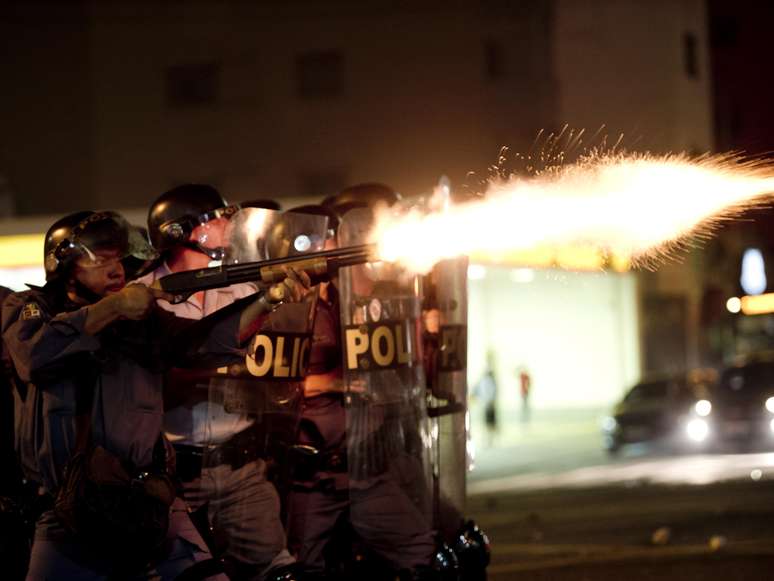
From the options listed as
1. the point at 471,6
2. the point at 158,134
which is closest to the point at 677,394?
the point at 471,6

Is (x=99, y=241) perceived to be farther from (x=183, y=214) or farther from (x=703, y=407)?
(x=703, y=407)

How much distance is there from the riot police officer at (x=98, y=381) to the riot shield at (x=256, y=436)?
0.64 m

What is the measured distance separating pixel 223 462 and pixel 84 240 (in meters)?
1.36

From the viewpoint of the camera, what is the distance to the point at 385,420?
588 cm

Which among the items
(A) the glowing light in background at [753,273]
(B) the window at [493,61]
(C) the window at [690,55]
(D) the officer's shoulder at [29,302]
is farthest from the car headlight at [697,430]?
(C) the window at [690,55]

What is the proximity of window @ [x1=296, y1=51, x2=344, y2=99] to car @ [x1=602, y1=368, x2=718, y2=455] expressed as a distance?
1683cm

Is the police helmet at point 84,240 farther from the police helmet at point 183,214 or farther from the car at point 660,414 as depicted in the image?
the car at point 660,414

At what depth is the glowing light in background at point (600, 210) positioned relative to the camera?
5.49 meters

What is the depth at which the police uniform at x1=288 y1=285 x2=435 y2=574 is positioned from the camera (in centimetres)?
580

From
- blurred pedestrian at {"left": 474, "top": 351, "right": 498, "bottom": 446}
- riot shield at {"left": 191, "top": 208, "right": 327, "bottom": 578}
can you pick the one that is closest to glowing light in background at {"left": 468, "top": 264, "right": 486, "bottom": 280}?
blurred pedestrian at {"left": 474, "top": 351, "right": 498, "bottom": 446}

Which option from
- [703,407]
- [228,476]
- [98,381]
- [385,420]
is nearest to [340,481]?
[385,420]

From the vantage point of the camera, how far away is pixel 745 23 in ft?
156

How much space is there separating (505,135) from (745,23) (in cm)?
1673

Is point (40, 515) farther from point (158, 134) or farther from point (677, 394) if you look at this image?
point (158, 134)
